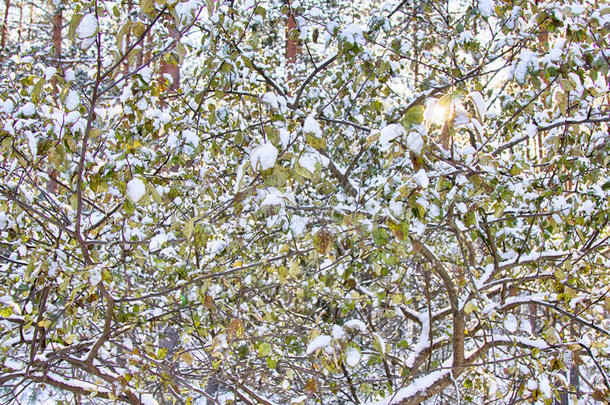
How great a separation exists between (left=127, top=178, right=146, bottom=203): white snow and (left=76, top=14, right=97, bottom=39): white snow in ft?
1.62

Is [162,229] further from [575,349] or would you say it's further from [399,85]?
[399,85]

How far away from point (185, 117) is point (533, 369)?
256 cm

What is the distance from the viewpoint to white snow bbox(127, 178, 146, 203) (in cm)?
155

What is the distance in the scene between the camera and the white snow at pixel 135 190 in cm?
155

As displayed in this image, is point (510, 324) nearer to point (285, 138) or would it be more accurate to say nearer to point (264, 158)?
point (285, 138)

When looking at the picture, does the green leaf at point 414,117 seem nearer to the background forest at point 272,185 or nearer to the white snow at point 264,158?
the background forest at point 272,185

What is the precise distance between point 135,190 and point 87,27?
527mm

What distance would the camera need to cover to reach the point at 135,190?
1.56m

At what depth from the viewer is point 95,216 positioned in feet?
9.77

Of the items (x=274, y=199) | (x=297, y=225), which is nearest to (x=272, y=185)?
(x=274, y=199)

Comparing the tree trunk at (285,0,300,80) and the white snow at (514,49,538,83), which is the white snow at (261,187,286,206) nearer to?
the white snow at (514,49,538,83)

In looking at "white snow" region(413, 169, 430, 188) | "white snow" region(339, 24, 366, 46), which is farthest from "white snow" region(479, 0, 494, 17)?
"white snow" region(413, 169, 430, 188)

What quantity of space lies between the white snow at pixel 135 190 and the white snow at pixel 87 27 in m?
0.49

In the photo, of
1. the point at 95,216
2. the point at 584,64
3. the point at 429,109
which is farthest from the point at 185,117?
the point at 584,64
